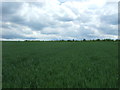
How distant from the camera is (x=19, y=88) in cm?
540

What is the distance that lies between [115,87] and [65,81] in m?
1.66

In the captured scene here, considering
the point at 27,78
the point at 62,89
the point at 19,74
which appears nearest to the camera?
the point at 62,89

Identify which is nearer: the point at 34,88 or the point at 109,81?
the point at 34,88

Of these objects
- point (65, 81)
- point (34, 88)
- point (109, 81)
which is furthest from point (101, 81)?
point (34, 88)

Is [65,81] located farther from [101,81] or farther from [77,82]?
[101,81]

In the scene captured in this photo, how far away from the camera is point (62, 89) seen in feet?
17.3

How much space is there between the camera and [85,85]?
5.51m

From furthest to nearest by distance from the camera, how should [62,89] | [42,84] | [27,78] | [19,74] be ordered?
[19,74] < [27,78] < [42,84] < [62,89]

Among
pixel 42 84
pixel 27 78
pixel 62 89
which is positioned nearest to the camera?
pixel 62 89

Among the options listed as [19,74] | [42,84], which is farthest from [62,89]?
[19,74]

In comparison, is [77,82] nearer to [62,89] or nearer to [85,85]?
[85,85]

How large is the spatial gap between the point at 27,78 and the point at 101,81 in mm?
2753

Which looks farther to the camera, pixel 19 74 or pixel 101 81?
pixel 19 74

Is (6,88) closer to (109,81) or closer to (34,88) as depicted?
(34,88)
